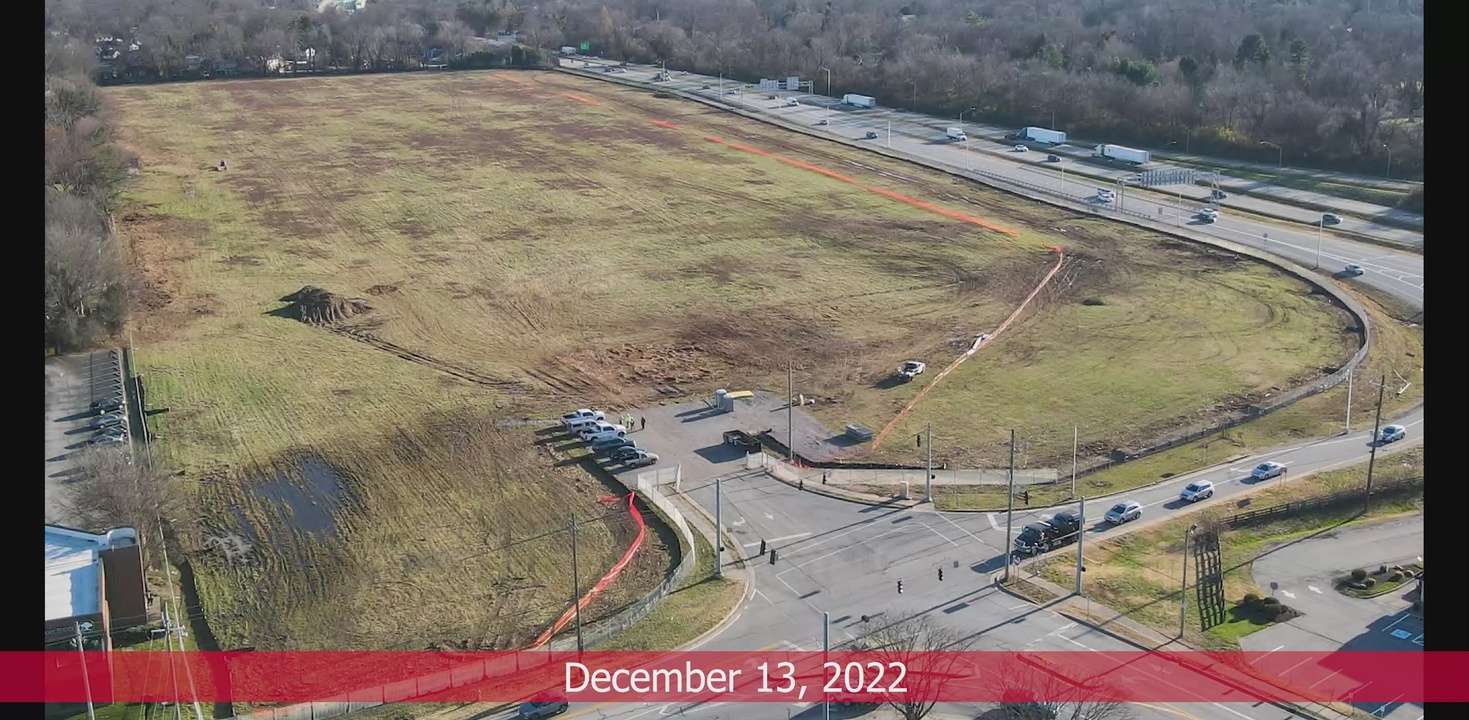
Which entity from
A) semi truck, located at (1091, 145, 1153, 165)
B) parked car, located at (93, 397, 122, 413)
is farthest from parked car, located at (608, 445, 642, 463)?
semi truck, located at (1091, 145, 1153, 165)

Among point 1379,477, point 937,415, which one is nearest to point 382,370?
point 937,415

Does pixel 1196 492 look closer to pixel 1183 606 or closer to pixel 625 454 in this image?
pixel 1183 606

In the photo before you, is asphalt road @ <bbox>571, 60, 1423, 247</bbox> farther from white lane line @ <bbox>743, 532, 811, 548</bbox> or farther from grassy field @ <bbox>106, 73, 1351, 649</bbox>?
white lane line @ <bbox>743, 532, 811, 548</bbox>

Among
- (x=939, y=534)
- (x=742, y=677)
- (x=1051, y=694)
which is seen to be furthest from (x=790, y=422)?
(x=1051, y=694)

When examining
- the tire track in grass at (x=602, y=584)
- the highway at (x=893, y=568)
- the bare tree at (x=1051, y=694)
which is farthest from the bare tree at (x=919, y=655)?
the tire track in grass at (x=602, y=584)

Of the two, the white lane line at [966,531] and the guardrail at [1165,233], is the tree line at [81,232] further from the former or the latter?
the guardrail at [1165,233]
